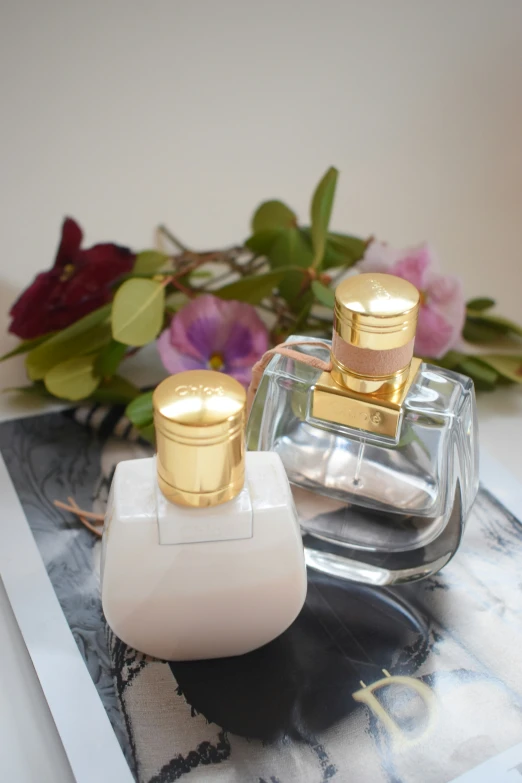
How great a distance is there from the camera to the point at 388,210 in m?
1.17

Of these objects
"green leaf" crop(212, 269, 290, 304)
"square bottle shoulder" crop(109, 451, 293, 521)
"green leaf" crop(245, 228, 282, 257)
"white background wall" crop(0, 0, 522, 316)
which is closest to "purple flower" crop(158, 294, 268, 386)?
"green leaf" crop(212, 269, 290, 304)

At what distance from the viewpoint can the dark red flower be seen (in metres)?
0.83

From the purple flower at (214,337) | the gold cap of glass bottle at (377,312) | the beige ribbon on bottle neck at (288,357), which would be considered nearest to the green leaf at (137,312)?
the purple flower at (214,337)

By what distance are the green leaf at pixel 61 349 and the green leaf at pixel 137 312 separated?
7 centimetres

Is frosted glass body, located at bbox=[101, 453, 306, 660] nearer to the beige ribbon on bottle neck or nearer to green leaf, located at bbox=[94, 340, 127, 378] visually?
the beige ribbon on bottle neck

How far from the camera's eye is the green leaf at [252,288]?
0.82 meters

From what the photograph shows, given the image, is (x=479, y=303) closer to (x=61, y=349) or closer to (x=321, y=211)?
(x=321, y=211)

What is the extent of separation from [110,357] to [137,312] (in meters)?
0.06

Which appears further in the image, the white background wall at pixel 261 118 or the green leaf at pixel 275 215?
the white background wall at pixel 261 118

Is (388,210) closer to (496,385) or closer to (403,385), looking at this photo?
(496,385)

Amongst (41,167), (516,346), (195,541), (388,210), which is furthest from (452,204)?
(195,541)

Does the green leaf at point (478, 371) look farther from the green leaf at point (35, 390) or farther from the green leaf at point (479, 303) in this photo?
the green leaf at point (35, 390)

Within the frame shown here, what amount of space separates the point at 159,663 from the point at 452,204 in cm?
83

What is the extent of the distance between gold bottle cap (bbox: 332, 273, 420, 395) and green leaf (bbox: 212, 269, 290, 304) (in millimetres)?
243
